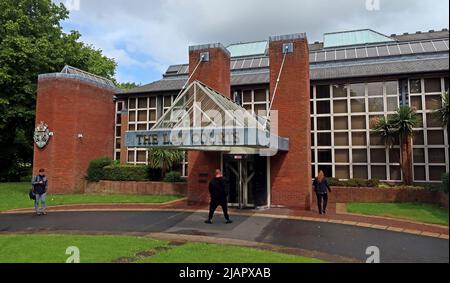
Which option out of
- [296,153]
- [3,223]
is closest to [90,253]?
[3,223]

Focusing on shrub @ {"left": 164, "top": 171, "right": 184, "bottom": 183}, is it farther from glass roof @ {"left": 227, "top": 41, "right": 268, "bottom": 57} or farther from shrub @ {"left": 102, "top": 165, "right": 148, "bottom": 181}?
glass roof @ {"left": 227, "top": 41, "right": 268, "bottom": 57}

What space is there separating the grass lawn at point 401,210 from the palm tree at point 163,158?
9316 millimetres

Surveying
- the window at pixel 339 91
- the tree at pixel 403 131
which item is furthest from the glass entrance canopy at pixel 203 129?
the window at pixel 339 91

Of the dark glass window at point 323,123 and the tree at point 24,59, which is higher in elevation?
the tree at point 24,59

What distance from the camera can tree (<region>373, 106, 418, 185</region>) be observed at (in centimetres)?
1394

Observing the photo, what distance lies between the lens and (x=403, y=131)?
46.1 ft

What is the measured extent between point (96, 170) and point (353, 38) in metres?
19.9

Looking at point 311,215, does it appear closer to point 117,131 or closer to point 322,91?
point 322,91

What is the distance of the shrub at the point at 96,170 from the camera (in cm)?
1916

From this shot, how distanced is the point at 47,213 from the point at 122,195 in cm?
515

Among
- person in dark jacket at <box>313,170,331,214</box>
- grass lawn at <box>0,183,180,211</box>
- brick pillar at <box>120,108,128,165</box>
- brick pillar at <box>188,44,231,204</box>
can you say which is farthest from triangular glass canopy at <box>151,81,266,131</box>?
brick pillar at <box>120,108,128,165</box>

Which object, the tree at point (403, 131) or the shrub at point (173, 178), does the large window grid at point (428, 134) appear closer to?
the tree at point (403, 131)

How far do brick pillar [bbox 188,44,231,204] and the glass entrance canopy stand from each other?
217 cm
